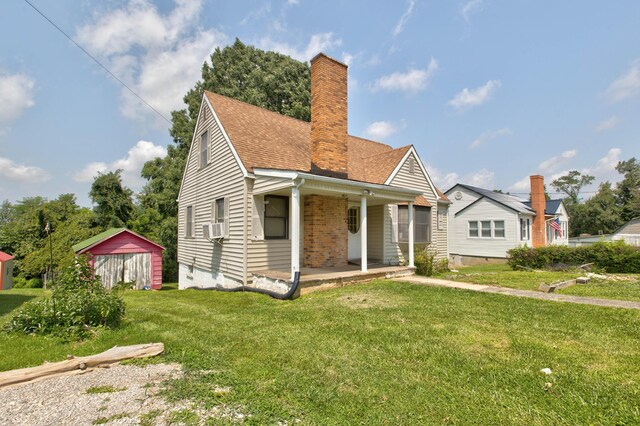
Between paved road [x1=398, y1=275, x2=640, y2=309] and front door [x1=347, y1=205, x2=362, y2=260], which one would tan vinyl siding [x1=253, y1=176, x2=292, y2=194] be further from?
paved road [x1=398, y1=275, x2=640, y2=309]

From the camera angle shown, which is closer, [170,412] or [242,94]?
[170,412]

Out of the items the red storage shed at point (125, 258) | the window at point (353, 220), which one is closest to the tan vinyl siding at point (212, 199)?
the red storage shed at point (125, 258)

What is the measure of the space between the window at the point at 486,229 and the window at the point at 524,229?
1035 mm

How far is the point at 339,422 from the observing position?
2551 mm

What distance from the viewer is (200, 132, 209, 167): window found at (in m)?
12.5

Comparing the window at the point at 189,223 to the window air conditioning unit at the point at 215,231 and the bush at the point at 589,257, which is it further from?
the bush at the point at 589,257

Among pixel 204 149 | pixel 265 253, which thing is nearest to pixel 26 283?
pixel 204 149

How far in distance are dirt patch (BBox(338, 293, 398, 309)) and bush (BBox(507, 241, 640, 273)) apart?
10.8 metres

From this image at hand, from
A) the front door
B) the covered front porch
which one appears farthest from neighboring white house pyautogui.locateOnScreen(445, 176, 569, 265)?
the covered front porch

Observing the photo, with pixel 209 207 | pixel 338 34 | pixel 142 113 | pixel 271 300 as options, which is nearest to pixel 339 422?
pixel 271 300

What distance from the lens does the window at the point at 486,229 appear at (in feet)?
70.4

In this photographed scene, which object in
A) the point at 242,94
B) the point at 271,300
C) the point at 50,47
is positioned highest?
the point at 242,94

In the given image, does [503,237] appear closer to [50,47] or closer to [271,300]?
[271,300]

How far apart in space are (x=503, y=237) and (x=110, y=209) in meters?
29.6
